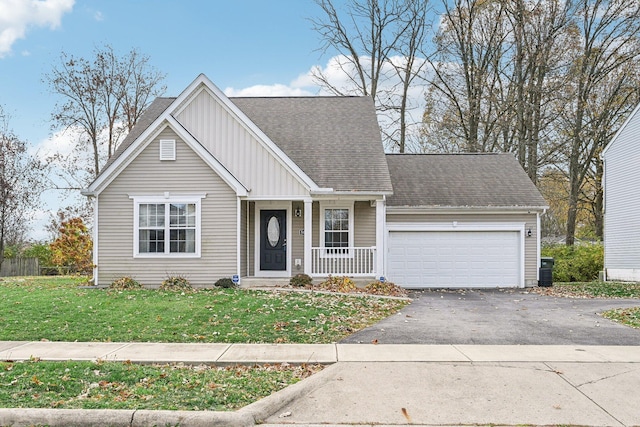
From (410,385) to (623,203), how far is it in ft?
67.9

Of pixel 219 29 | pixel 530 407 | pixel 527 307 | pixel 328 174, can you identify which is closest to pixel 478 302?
pixel 527 307

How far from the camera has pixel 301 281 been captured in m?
15.8

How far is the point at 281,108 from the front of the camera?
21.2 metres

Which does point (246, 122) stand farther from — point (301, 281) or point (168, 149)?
point (301, 281)

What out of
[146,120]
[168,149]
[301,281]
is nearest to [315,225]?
[301,281]

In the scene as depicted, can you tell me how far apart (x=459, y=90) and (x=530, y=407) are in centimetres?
2630

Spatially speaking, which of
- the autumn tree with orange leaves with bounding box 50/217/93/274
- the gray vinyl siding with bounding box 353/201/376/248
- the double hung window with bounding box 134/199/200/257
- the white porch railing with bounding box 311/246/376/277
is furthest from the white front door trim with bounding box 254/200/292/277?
the autumn tree with orange leaves with bounding box 50/217/93/274

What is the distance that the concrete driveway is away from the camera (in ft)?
30.6

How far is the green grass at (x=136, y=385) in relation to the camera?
5.80 m

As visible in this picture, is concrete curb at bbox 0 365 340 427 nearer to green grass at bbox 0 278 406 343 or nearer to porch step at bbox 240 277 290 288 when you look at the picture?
green grass at bbox 0 278 406 343

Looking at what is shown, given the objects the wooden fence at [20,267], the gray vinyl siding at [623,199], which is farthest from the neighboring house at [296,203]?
the wooden fence at [20,267]

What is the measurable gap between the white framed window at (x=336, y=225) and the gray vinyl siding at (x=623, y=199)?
41.6 ft

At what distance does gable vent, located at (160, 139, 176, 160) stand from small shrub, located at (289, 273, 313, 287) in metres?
4.91

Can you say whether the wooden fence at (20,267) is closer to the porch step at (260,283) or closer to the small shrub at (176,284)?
the small shrub at (176,284)
